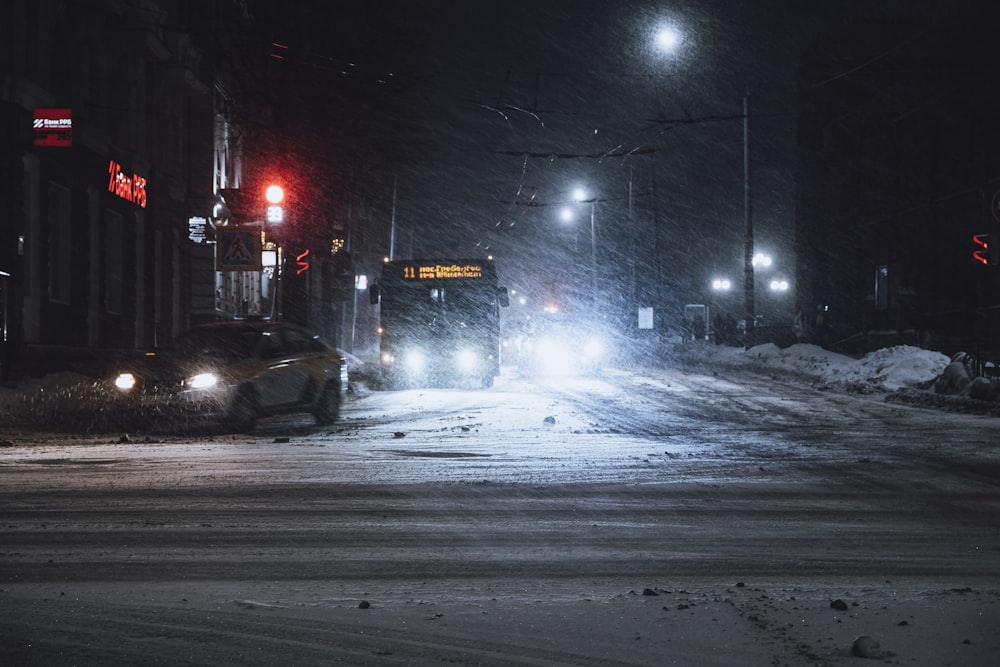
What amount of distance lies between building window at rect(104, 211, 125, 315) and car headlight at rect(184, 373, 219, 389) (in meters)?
15.9

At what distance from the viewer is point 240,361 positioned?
647 inches

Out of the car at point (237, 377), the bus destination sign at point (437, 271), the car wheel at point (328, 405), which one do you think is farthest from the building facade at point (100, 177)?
the bus destination sign at point (437, 271)

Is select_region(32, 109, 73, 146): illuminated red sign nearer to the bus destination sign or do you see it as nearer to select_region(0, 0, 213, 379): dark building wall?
select_region(0, 0, 213, 379): dark building wall

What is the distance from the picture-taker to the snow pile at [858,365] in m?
26.9

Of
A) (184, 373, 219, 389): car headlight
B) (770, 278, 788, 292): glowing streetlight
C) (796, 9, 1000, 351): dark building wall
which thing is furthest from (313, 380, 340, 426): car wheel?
(770, 278, 788, 292): glowing streetlight

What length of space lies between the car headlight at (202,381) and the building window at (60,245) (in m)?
11.9

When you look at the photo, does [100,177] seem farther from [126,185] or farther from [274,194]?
[274,194]

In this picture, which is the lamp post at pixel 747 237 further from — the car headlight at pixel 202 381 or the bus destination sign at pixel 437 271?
the car headlight at pixel 202 381

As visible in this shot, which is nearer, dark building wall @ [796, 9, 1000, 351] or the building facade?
the building facade

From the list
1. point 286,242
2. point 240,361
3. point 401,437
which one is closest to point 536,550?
point 401,437

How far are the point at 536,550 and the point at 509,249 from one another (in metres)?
103

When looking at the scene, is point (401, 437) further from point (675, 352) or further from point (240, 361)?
point (675, 352)

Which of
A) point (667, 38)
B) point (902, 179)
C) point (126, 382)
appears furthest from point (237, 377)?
point (902, 179)

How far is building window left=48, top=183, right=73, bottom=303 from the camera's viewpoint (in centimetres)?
2639
